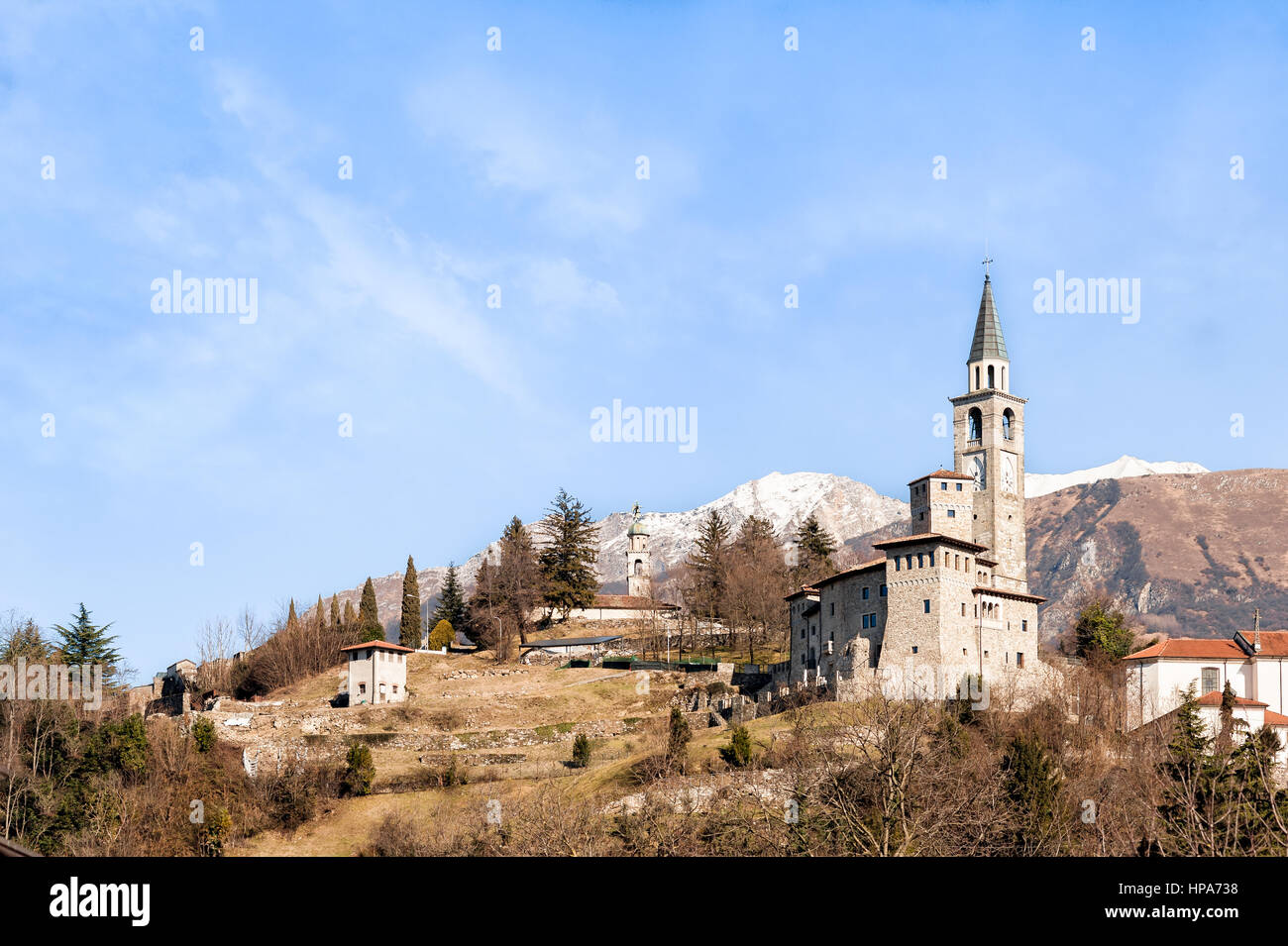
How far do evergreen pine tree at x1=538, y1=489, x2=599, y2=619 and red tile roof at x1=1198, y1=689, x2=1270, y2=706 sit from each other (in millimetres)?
55872

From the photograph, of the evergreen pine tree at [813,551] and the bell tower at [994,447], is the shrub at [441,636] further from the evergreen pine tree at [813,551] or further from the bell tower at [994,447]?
the bell tower at [994,447]

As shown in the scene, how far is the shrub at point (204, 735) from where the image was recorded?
63.0m

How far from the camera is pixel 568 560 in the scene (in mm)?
106812

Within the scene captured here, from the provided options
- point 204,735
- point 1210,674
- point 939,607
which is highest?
point 939,607

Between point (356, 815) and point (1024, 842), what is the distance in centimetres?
3232

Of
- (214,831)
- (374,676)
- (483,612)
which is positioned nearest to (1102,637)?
(374,676)

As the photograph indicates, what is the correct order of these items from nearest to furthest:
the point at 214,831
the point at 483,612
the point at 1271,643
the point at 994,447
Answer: the point at 214,831 → the point at 1271,643 → the point at 994,447 → the point at 483,612

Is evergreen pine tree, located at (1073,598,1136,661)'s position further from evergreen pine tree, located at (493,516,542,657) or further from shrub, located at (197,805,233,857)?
shrub, located at (197,805,233,857)

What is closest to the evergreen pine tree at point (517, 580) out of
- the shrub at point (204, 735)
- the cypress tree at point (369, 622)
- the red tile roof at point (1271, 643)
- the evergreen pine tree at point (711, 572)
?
the cypress tree at point (369, 622)

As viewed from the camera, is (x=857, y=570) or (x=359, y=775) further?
(x=857, y=570)

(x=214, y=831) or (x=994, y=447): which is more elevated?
(x=994, y=447)

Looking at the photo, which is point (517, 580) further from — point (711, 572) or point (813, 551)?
point (813, 551)

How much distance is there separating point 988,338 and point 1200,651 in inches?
1237

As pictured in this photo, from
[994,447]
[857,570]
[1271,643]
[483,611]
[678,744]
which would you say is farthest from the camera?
[483,611]
